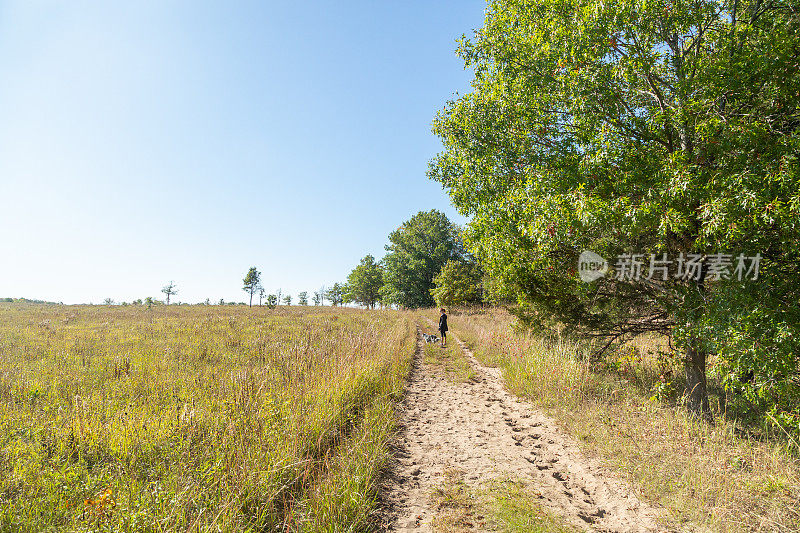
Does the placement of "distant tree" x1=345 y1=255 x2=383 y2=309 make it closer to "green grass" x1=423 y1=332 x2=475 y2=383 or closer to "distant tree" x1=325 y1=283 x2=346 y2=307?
"distant tree" x1=325 y1=283 x2=346 y2=307

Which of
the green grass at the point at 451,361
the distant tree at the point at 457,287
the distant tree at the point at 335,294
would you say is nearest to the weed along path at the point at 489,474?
the green grass at the point at 451,361

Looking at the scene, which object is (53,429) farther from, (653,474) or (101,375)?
(653,474)

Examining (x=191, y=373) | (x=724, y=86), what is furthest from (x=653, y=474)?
(x=191, y=373)

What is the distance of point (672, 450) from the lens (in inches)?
180

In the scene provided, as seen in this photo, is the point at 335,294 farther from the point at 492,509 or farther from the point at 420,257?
the point at 492,509

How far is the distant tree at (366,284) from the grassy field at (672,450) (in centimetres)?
5577

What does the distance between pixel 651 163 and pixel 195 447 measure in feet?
24.8

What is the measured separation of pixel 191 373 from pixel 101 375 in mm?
1922

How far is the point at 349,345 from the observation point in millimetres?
8945

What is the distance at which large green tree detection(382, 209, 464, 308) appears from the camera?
46000 mm

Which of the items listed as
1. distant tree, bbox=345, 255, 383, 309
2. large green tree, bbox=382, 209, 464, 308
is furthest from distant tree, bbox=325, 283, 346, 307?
large green tree, bbox=382, 209, 464, 308

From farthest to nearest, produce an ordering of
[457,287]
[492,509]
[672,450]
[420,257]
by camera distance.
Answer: [420,257], [457,287], [672,450], [492,509]

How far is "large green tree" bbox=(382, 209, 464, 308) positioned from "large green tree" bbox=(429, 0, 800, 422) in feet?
123

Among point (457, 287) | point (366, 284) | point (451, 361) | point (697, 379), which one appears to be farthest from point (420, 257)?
point (697, 379)
